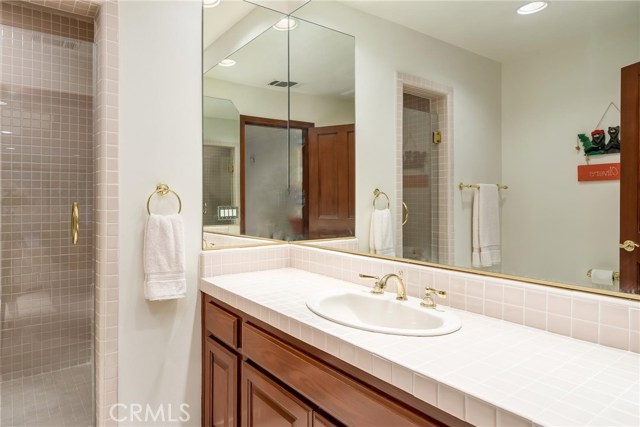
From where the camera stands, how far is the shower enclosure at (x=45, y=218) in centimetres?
171

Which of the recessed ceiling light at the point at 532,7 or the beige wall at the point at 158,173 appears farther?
the beige wall at the point at 158,173

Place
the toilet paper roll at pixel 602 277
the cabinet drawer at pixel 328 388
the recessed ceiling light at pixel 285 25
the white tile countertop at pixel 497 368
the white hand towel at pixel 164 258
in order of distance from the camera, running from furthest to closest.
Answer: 1. the recessed ceiling light at pixel 285 25
2. the white hand towel at pixel 164 258
3. the toilet paper roll at pixel 602 277
4. the cabinet drawer at pixel 328 388
5. the white tile countertop at pixel 497 368

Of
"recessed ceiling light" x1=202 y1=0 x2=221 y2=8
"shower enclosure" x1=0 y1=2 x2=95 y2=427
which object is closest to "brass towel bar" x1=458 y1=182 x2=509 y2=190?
"recessed ceiling light" x1=202 y1=0 x2=221 y2=8

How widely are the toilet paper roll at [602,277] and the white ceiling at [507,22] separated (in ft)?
1.96

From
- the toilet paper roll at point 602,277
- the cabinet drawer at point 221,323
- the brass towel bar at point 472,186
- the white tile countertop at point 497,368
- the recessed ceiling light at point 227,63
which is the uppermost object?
the recessed ceiling light at point 227,63

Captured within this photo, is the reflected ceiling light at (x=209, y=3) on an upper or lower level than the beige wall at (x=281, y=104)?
upper

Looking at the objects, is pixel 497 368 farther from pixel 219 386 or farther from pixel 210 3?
pixel 210 3

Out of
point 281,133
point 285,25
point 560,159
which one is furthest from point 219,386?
point 285,25

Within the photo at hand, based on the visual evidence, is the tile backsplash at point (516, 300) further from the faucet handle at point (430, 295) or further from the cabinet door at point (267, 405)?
the cabinet door at point (267, 405)

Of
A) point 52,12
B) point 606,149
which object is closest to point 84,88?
point 52,12

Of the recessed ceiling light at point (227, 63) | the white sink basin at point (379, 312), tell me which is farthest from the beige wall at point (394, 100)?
the recessed ceiling light at point (227, 63)

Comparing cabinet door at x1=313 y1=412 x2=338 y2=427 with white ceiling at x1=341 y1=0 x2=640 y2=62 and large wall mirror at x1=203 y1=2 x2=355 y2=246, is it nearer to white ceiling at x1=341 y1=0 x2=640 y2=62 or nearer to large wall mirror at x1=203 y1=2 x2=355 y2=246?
large wall mirror at x1=203 y1=2 x2=355 y2=246

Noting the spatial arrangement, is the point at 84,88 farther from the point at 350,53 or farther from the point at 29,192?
the point at 350,53

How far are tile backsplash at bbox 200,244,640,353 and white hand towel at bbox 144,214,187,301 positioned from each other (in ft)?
0.50
